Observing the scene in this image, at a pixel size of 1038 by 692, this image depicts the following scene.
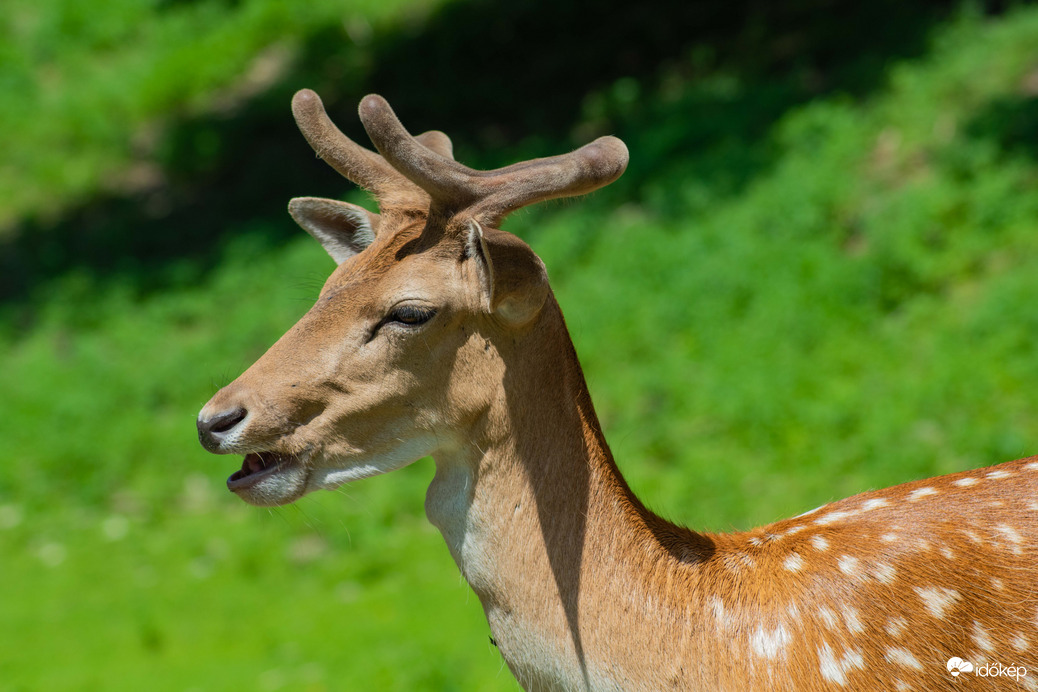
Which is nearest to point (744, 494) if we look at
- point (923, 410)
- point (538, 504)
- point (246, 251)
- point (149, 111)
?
point (923, 410)

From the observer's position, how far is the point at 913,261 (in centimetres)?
733

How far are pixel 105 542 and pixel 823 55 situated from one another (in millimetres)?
8070

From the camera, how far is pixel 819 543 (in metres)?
2.84

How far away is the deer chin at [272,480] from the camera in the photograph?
276 cm

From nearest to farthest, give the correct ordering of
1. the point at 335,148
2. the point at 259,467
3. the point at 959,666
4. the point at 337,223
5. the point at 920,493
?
the point at 959,666 < the point at 259,467 < the point at 920,493 < the point at 335,148 < the point at 337,223

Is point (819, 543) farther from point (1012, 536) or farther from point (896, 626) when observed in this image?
point (1012, 536)

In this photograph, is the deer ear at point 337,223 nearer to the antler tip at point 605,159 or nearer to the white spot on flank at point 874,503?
the antler tip at point 605,159

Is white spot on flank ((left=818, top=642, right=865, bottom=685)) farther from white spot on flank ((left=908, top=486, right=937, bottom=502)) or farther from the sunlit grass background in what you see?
the sunlit grass background

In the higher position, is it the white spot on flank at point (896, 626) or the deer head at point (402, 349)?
the deer head at point (402, 349)

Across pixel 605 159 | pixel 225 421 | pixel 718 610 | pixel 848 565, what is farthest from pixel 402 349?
pixel 848 565

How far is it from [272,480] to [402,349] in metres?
0.50

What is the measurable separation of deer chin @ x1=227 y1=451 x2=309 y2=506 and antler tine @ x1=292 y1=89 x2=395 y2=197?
0.88 meters

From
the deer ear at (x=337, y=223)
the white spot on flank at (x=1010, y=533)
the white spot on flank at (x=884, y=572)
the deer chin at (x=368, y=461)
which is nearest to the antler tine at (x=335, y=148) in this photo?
the deer ear at (x=337, y=223)

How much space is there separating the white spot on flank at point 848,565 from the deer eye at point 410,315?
1294 mm
